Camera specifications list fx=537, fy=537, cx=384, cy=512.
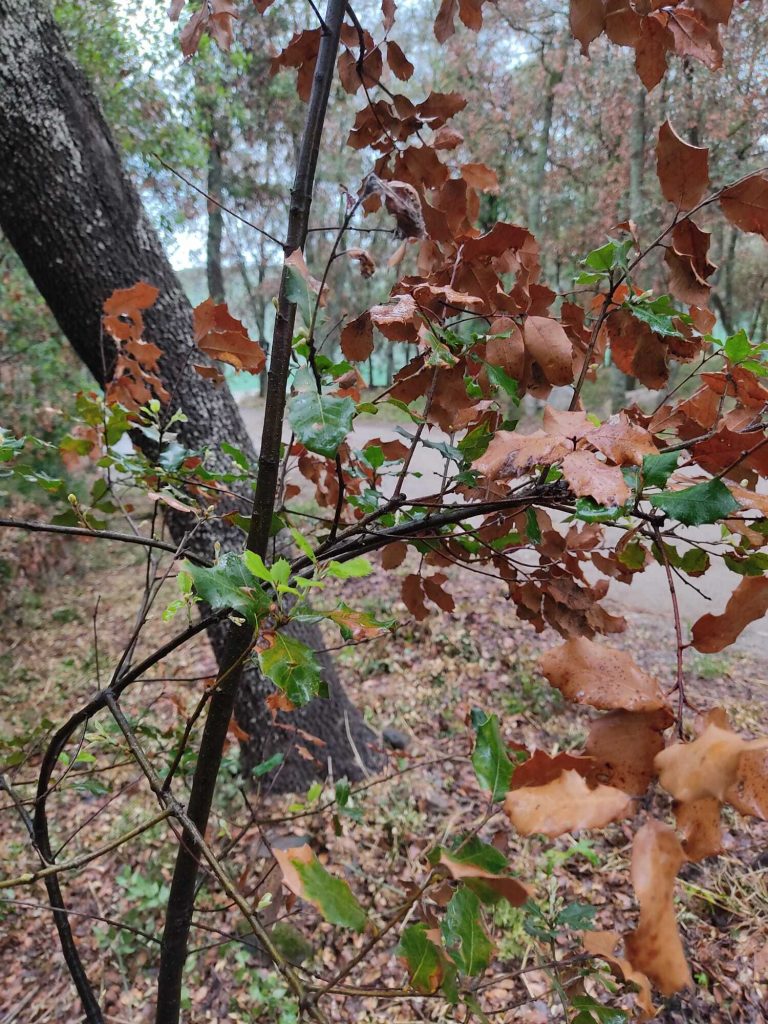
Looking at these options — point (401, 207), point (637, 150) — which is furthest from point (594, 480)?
point (637, 150)

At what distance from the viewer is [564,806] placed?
329mm

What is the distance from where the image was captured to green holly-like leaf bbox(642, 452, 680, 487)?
0.49 m

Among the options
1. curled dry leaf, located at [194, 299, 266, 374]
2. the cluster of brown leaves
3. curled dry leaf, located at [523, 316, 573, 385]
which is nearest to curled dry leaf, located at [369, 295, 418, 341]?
curled dry leaf, located at [523, 316, 573, 385]

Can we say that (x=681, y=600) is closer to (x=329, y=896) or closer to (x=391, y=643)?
(x=391, y=643)

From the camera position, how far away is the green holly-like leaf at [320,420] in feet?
1.70

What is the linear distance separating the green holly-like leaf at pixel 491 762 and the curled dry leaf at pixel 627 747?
119 millimetres

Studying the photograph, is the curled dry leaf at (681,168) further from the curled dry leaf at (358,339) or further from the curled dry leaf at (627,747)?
the curled dry leaf at (627,747)

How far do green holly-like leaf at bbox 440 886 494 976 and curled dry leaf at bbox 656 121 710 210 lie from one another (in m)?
0.74

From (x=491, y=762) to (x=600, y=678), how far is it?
6.5 inches

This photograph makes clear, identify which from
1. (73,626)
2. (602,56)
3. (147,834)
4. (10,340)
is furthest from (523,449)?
(602,56)

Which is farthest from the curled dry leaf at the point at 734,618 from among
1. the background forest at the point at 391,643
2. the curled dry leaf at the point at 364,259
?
the curled dry leaf at the point at 364,259

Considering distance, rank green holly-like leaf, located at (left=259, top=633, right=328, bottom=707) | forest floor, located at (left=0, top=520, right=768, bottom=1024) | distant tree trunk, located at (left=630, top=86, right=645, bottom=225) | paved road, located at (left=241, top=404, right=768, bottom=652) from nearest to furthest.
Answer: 1. green holly-like leaf, located at (left=259, top=633, right=328, bottom=707)
2. forest floor, located at (left=0, top=520, right=768, bottom=1024)
3. paved road, located at (left=241, top=404, right=768, bottom=652)
4. distant tree trunk, located at (left=630, top=86, right=645, bottom=225)

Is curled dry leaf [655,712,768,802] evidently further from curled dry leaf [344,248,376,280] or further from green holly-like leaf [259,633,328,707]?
curled dry leaf [344,248,376,280]

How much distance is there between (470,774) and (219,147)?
8.80 metres
